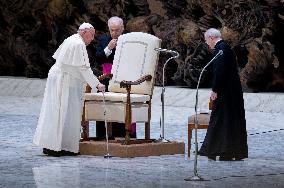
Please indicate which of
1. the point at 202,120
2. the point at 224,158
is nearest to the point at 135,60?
the point at 202,120

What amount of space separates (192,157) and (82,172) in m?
1.89

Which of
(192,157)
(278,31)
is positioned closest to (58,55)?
(192,157)

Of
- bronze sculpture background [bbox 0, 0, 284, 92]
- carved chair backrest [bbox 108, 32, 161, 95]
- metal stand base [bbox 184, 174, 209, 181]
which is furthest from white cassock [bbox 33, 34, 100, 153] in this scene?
bronze sculpture background [bbox 0, 0, 284, 92]

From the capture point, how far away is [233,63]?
40.3 ft

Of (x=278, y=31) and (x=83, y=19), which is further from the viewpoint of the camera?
(x=83, y=19)

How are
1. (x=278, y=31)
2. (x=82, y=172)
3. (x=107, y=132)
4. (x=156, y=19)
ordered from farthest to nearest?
(x=156, y=19) < (x=278, y=31) < (x=107, y=132) < (x=82, y=172)

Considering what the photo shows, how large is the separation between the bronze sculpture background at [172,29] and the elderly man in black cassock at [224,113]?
22.7 ft

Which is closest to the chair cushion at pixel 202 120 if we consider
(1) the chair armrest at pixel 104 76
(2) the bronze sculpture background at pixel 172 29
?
(1) the chair armrest at pixel 104 76

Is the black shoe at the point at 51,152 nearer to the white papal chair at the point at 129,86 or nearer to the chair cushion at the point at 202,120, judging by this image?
the white papal chair at the point at 129,86

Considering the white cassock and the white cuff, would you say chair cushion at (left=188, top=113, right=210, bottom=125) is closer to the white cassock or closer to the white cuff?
the white cassock

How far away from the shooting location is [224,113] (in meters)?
12.3

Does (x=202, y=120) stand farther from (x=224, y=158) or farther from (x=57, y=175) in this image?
(x=57, y=175)

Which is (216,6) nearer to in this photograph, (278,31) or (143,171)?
(278,31)

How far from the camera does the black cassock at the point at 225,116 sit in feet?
40.1
